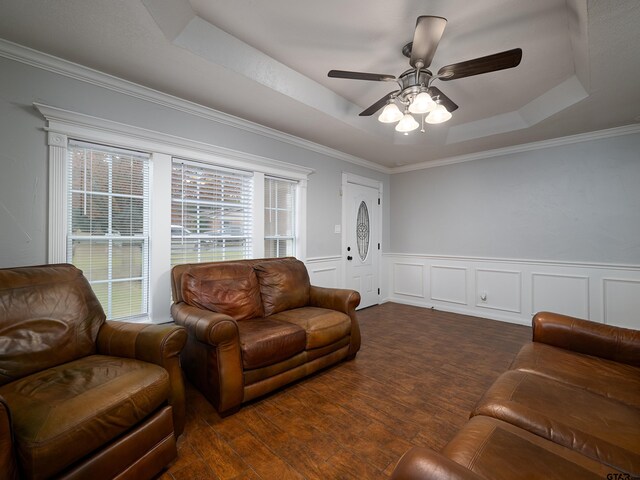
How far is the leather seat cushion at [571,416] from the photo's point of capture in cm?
96

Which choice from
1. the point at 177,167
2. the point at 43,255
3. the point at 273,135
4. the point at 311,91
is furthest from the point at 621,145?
the point at 43,255

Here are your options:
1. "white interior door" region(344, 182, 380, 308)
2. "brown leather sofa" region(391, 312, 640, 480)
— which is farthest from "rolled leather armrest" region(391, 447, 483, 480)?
"white interior door" region(344, 182, 380, 308)

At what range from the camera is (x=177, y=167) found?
2.67 m

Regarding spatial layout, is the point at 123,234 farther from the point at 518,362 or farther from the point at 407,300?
the point at 407,300

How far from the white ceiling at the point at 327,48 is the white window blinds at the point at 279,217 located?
0.80 meters

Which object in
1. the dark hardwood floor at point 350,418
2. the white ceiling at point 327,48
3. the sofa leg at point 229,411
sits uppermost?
the white ceiling at point 327,48

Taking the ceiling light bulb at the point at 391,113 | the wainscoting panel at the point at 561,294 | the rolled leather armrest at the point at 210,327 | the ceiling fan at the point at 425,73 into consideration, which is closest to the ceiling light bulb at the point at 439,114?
the ceiling fan at the point at 425,73

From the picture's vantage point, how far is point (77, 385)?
1315 mm

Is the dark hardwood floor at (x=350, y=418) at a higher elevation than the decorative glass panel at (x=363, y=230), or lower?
lower

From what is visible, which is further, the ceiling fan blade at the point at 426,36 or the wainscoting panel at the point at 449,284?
the wainscoting panel at the point at 449,284

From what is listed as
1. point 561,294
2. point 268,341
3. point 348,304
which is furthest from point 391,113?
point 561,294

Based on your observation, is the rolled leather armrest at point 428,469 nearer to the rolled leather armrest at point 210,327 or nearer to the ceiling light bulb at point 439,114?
the rolled leather armrest at point 210,327

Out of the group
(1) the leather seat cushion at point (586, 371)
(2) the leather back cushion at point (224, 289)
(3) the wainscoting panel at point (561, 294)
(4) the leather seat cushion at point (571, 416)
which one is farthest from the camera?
(3) the wainscoting panel at point (561, 294)

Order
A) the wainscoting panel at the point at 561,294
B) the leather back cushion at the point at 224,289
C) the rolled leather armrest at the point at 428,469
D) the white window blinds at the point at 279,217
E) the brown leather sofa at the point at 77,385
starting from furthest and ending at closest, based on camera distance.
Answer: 1. the wainscoting panel at the point at 561,294
2. the white window blinds at the point at 279,217
3. the leather back cushion at the point at 224,289
4. the brown leather sofa at the point at 77,385
5. the rolled leather armrest at the point at 428,469
